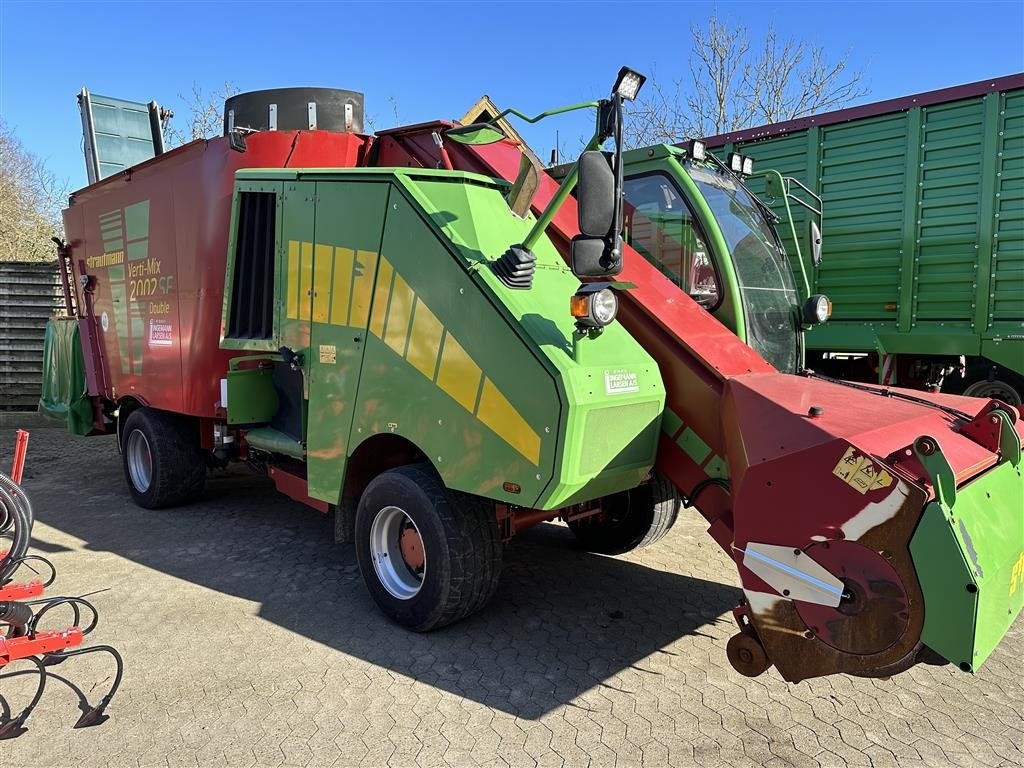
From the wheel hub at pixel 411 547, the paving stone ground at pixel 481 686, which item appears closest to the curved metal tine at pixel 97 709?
the paving stone ground at pixel 481 686

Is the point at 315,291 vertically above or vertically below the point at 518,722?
above

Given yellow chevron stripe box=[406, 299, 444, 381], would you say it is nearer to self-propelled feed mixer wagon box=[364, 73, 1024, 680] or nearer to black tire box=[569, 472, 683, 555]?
self-propelled feed mixer wagon box=[364, 73, 1024, 680]

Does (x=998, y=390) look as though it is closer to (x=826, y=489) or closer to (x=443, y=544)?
(x=826, y=489)

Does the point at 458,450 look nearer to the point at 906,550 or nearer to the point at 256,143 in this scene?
the point at 906,550

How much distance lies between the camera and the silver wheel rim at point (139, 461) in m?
6.01

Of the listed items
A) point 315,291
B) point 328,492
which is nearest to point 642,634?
point 328,492

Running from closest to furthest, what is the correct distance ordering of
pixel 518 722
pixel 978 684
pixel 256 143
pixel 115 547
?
pixel 518 722
pixel 978 684
pixel 256 143
pixel 115 547

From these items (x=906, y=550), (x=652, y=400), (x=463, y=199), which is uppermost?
(x=463, y=199)

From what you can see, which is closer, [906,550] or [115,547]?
[906,550]

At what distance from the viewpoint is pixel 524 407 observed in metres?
2.98

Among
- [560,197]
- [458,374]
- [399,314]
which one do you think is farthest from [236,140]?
[560,197]

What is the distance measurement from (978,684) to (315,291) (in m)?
3.78

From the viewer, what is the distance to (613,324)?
336cm

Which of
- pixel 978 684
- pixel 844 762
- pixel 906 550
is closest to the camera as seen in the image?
pixel 906 550
